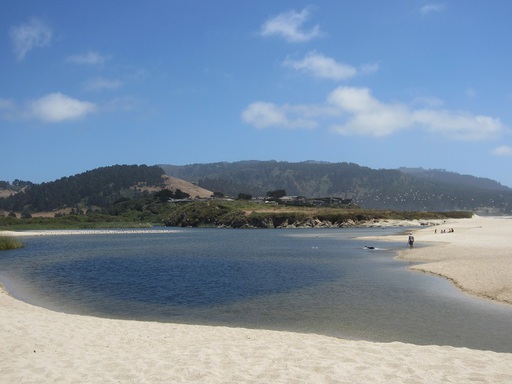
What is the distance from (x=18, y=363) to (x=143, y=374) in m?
3.69

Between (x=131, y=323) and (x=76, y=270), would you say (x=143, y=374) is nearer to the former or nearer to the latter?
(x=131, y=323)

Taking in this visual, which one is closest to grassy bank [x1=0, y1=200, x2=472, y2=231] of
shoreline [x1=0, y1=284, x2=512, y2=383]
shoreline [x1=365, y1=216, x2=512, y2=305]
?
shoreline [x1=365, y1=216, x2=512, y2=305]

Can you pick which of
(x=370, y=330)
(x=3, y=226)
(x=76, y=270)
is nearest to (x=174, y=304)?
(x=370, y=330)

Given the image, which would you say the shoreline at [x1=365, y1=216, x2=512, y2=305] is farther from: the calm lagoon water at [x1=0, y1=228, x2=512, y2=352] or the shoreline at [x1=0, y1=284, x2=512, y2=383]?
the shoreline at [x1=0, y1=284, x2=512, y2=383]

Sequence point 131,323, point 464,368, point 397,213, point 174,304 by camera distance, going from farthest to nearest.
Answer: point 397,213 → point 174,304 → point 131,323 → point 464,368

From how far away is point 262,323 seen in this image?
1964 centimetres

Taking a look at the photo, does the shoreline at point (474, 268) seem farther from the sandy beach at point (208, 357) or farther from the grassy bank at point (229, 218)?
the grassy bank at point (229, 218)

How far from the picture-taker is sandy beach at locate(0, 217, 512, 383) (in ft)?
35.4

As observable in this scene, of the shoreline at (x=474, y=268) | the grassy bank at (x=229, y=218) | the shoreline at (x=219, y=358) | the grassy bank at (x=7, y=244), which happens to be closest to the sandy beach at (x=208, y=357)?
the shoreline at (x=219, y=358)

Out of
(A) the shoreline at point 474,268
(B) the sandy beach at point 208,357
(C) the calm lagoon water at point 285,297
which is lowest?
(C) the calm lagoon water at point 285,297

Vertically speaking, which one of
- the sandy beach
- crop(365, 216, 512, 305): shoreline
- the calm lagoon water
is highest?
the sandy beach

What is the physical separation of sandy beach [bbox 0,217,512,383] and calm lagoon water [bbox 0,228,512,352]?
299 centimetres

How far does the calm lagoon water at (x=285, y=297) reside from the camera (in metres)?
18.3

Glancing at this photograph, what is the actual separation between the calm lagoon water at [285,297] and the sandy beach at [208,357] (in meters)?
2.99
